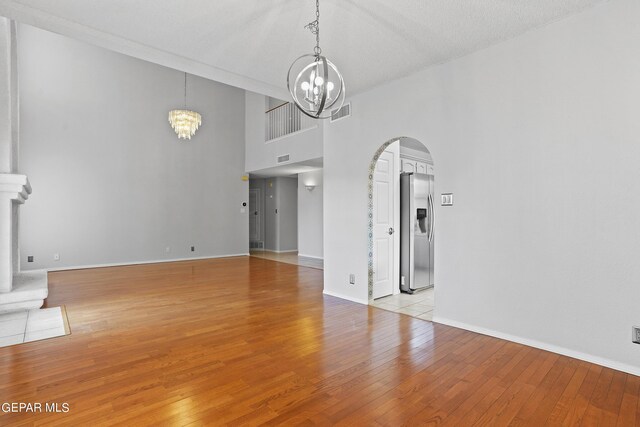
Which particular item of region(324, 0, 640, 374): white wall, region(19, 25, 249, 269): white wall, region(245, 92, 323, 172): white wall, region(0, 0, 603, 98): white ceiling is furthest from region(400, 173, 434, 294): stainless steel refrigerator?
region(19, 25, 249, 269): white wall

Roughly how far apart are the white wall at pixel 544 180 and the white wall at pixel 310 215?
5.64 metres

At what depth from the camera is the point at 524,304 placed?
3.15m

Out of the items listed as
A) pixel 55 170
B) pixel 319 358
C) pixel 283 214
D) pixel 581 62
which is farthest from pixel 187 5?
pixel 283 214

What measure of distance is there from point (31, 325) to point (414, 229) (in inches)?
197

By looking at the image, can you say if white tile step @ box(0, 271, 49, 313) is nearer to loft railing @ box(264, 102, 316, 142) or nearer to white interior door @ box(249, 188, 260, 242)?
loft railing @ box(264, 102, 316, 142)

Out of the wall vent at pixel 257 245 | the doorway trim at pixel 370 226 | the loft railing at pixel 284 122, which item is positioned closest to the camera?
the doorway trim at pixel 370 226

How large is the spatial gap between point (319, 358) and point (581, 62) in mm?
3380

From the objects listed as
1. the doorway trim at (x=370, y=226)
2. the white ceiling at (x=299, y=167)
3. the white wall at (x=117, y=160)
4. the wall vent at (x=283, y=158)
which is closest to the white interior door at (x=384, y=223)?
the doorway trim at (x=370, y=226)

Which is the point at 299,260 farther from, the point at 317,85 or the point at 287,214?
the point at 317,85

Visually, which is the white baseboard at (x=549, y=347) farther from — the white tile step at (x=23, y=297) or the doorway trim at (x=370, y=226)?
the white tile step at (x=23, y=297)

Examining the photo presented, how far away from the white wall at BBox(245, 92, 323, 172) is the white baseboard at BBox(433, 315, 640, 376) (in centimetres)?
477

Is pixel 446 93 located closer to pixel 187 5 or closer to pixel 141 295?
pixel 187 5

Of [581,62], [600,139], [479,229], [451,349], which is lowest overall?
[451,349]

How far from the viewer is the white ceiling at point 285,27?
108 inches
